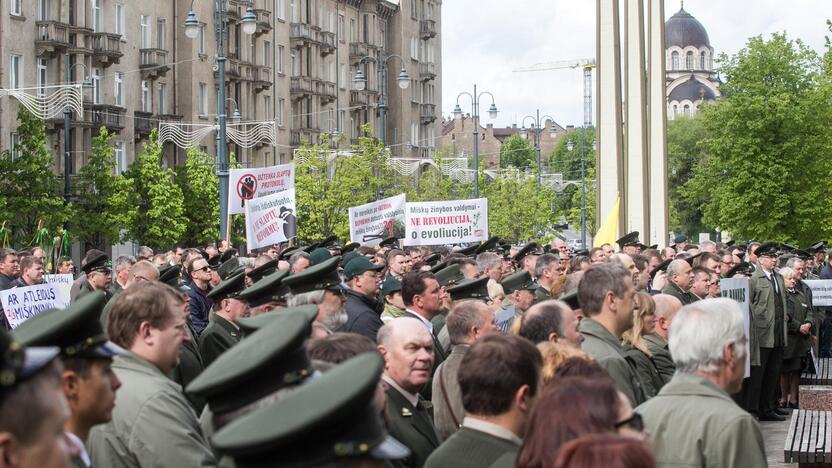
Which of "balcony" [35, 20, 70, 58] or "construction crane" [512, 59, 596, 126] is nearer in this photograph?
"balcony" [35, 20, 70, 58]

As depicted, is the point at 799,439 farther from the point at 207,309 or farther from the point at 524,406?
the point at 524,406

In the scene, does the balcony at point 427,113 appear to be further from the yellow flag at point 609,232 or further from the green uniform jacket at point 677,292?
the green uniform jacket at point 677,292

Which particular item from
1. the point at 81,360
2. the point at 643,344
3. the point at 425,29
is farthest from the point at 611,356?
the point at 425,29

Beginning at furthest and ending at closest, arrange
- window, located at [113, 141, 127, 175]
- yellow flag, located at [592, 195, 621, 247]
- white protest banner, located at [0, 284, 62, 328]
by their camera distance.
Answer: window, located at [113, 141, 127, 175] < yellow flag, located at [592, 195, 621, 247] < white protest banner, located at [0, 284, 62, 328]

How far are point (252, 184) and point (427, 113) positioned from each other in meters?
71.4

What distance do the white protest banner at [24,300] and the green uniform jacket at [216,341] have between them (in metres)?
5.94

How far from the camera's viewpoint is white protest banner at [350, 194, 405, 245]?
91.1 feet

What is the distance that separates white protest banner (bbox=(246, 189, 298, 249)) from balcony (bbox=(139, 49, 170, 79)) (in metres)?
36.4

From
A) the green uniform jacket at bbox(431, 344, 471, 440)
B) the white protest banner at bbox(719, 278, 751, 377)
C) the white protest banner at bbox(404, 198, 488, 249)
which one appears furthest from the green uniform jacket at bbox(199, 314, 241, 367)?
the white protest banner at bbox(404, 198, 488, 249)

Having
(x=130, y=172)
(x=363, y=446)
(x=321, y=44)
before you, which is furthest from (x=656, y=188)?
(x=321, y=44)

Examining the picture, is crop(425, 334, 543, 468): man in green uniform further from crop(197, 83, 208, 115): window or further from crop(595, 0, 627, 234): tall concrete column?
crop(197, 83, 208, 115): window

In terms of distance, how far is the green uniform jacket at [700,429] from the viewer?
561 cm

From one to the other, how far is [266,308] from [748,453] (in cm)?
449

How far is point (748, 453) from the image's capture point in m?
5.61
